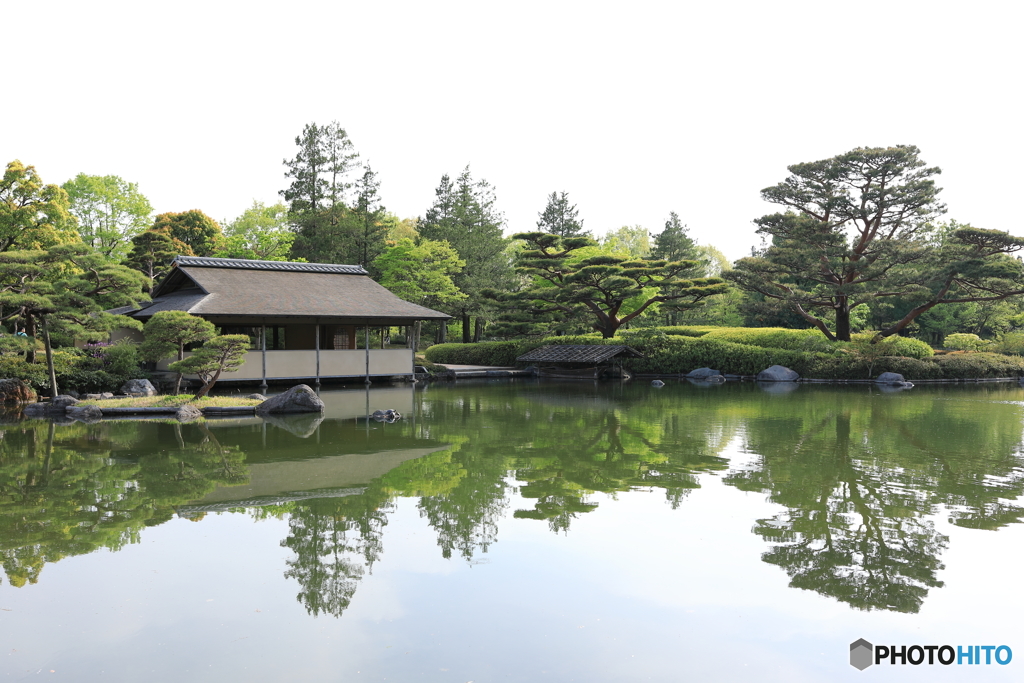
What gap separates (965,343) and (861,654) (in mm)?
32487

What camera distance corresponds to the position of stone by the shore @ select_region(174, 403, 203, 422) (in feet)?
49.0

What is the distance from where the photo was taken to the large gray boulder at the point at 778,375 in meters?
27.4

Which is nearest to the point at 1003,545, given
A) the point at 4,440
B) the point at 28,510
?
the point at 28,510

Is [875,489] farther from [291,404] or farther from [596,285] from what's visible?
[596,285]

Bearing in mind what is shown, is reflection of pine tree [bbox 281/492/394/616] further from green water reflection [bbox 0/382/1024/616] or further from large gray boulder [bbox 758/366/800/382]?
large gray boulder [bbox 758/366/800/382]

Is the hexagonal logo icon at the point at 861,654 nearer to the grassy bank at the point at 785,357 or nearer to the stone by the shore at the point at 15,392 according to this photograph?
the stone by the shore at the point at 15,392

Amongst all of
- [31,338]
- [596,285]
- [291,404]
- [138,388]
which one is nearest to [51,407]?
[138,388]

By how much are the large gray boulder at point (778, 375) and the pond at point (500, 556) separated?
14.7m

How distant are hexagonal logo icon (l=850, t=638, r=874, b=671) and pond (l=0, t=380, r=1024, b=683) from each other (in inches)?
2.6

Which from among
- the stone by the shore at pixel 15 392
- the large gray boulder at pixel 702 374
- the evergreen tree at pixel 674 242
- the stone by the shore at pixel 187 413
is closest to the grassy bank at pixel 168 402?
the stone by the shore at pixel 187 413

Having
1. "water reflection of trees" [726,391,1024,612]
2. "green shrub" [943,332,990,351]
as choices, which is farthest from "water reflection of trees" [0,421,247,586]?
"green shrub" [943,332,990,351]

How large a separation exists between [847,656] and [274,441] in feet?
31.7

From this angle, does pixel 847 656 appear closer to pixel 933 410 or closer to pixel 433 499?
pixel 433 499

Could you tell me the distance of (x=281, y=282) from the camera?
23609mm
